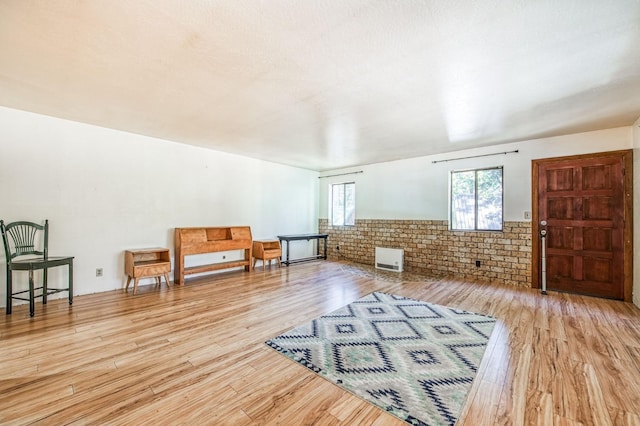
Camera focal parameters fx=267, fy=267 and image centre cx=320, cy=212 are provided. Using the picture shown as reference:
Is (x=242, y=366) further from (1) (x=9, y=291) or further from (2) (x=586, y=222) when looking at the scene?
(2) (x=586, y=222)

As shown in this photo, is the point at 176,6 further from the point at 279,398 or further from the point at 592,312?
the point at 592,312

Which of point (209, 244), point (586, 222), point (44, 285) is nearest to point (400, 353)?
point (209, 244)

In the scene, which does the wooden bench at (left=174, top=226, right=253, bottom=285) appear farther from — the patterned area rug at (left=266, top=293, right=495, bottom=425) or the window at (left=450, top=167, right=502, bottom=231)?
the window at (left=450, top=167, right=502, bottom=231)

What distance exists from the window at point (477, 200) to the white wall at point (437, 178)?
5.7 inches

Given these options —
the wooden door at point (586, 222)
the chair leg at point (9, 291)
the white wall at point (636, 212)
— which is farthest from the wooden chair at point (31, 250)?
the white wall at point (636, 212)

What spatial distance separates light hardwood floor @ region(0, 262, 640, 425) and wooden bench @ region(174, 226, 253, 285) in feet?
3.22

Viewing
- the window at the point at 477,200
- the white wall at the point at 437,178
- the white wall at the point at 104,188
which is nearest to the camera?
the white wall at the point at 104,188

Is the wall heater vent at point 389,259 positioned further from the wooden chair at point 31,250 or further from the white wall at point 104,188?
the wooden chair at point 31,250

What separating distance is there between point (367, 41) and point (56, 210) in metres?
4.59

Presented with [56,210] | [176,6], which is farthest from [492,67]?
[56,210]

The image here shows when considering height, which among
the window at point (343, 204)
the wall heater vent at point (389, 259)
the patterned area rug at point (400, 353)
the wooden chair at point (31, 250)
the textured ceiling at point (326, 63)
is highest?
the textured ceiling at point (326, 63)

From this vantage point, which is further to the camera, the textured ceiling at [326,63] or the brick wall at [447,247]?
the brick wall at [447,247]

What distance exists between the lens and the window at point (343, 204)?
721 centimetres

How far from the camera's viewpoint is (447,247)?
5.46 m
